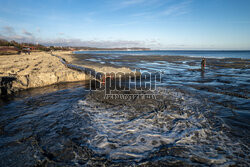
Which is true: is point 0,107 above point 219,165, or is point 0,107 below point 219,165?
above

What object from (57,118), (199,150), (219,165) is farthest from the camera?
(57,118)

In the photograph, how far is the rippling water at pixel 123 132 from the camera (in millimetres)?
3207

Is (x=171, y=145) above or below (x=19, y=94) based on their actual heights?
below

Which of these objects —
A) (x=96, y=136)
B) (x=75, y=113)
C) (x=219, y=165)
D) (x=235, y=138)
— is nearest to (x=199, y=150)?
(x=219, y=165)

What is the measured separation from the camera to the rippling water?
3.21 m

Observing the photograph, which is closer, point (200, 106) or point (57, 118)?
point (57, 118)

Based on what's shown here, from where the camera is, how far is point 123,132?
432cm

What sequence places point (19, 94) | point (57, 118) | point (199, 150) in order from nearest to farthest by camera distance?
1. point (199, 150)
2. point (57, 118)
3. point (19, 94)

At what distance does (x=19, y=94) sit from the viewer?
25.9 feet

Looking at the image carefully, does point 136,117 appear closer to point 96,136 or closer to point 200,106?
point 96,136

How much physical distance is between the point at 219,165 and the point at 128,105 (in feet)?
13.2

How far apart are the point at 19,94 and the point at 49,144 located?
19.9ft

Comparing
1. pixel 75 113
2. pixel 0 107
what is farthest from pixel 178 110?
pixel 0 107

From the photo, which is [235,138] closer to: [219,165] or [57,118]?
[219,165]
